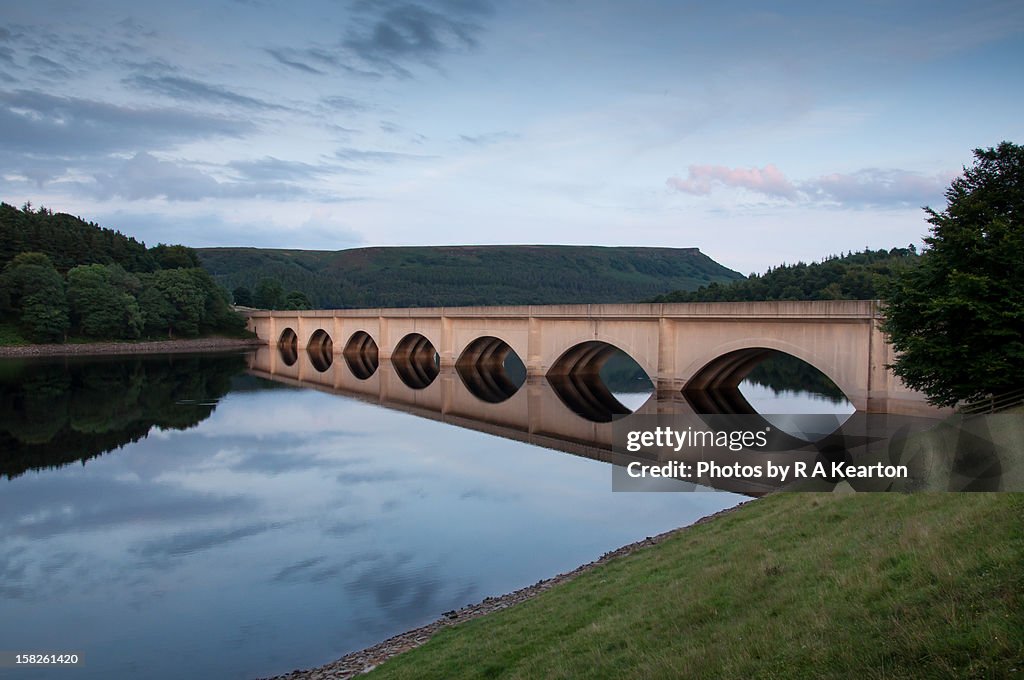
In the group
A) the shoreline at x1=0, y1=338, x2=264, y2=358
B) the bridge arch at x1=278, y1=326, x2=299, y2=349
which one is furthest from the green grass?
the bridge arch at x1=278, y1=326, x2=299, y2=349

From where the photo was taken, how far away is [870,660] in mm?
5723

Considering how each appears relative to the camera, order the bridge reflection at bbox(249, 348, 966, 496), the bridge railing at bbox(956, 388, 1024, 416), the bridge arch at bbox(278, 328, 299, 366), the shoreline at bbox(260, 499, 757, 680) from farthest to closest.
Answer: the bridge arch at bbox(278, 328, 299, 366) → the bridge reflection at bbox(249, 348, 966, 496) → the bridge railing at bbox(956, 388, 1024, 416) → the shoreline at bbox(260, 499, 757, 680)

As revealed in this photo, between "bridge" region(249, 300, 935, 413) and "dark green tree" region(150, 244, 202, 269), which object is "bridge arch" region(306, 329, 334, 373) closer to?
"bridge" region(249, 300, 935, 413)

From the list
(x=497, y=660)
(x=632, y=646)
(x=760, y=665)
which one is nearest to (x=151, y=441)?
(x=497, y=660)

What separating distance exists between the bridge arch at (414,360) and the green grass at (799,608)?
1731 inches

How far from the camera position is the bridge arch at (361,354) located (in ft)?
228

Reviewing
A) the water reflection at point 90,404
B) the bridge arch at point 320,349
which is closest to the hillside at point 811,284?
the bridge arch at point 320,349

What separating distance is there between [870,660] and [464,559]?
11615 mm

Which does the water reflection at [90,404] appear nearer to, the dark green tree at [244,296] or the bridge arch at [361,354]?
the bridge arch at [361,354]

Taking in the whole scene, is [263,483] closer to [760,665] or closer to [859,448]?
[859,448]

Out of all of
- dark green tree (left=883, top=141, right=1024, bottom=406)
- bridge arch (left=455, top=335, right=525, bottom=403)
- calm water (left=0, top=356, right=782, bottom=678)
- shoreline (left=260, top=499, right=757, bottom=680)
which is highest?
dark green tree (left=883, top=141, right=1024, bottom=406)

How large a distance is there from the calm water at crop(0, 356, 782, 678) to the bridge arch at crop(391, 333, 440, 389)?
23.1 metres

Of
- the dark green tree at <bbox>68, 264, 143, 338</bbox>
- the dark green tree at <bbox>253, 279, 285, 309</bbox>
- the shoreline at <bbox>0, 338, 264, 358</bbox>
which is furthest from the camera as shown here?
the dark green tree at <bbox>253, 279, 285, 309</bbox>

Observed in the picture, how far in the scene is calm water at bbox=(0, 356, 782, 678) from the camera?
13.0 metres
